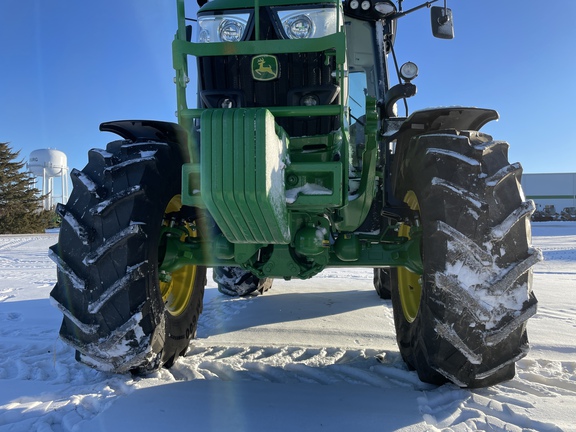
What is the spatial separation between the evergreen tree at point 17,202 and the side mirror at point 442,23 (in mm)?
31114

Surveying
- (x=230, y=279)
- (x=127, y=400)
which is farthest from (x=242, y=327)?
(x=127, y=400)

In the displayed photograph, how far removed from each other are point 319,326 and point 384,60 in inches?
106

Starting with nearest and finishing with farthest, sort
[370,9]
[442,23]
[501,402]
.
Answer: [501,402] < [442,23] < [370,9]

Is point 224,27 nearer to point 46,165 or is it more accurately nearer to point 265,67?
point 265,67

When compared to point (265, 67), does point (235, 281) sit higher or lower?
lower

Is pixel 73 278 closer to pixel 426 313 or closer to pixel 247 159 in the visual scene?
pixel 247 159

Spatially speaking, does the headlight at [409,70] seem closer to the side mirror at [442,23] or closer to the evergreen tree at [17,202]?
the side mirror at [442,23]

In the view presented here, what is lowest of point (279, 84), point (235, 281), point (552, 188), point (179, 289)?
point (552, 188)

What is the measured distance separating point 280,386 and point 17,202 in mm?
34256

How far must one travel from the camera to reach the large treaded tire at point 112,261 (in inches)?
94.7

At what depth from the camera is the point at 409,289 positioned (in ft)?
10.8

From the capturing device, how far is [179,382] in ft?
8.67

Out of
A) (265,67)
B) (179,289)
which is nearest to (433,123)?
(265,67)

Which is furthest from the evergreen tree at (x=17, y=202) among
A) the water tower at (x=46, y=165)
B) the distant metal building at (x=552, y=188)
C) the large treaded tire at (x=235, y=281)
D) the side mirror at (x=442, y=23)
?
the distant metal building at (x=552, y=188)
